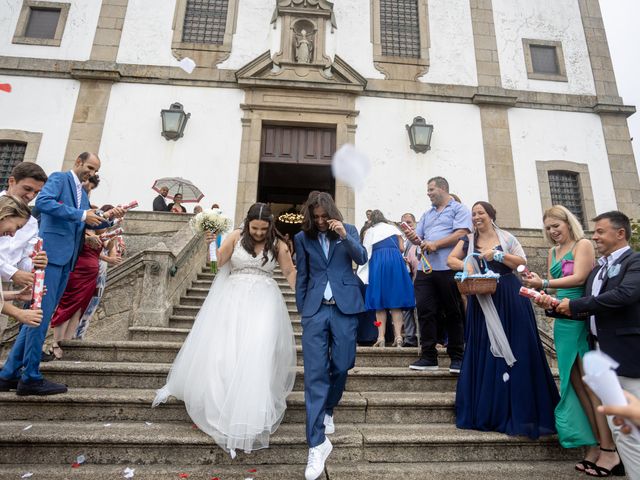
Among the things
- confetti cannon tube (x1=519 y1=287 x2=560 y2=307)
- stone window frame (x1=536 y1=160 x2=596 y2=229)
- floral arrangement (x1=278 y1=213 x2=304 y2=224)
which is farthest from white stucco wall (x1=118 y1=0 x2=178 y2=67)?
confetti cannon tube (x1=519 y1=287 x2=560 y2=307)

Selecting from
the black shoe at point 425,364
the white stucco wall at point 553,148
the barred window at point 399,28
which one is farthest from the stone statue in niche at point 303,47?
the black shoe at point 425,364

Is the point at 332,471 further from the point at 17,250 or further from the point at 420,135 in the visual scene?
the point at 420,135

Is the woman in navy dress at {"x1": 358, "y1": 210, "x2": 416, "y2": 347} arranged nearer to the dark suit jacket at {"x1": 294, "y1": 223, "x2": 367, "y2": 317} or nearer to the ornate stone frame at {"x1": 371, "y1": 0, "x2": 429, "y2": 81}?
the dark suit jacket at {"x1": 294, "y1": 223, "x2": 367, "y2": 317}

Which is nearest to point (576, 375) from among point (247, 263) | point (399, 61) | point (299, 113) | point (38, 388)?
point (247, 263)

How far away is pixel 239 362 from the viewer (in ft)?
10.1

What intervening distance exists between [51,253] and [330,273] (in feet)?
8.14

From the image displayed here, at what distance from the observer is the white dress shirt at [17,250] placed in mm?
2594

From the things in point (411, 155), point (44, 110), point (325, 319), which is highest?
point (44, 110)

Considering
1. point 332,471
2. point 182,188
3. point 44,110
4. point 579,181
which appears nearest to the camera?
point 332,471

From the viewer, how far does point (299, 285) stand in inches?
132

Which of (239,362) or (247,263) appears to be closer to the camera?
(239,362)

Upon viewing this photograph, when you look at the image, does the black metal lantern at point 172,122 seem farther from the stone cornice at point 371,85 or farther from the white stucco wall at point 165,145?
the stone cornice at point 371,85

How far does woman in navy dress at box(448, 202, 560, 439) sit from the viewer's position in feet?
10.6

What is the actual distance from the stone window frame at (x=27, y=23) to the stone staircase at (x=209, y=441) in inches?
Result: 431
